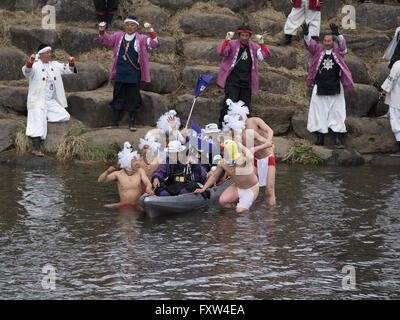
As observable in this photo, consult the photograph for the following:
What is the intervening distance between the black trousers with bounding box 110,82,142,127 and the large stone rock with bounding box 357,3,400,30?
6.14 m

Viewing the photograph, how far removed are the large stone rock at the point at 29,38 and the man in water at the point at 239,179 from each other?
644 centimetres

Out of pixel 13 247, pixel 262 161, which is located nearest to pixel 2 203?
pixel 13 247

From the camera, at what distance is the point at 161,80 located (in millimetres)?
15172

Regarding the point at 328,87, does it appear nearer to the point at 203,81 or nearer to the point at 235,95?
the point at 235,95

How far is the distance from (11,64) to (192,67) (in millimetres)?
3457

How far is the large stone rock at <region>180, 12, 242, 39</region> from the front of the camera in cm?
1662

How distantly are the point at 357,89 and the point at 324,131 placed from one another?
4.89 ft

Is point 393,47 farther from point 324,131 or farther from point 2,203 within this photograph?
point 2,203

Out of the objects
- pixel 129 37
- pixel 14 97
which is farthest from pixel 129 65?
pixel 14 97

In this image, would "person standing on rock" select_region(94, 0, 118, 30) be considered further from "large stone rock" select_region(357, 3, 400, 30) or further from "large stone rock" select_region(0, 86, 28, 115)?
"large stone rock" select_region(357, 3, 400, 30)

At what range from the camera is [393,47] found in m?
14.8

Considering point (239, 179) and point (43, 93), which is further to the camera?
point (43, 93)

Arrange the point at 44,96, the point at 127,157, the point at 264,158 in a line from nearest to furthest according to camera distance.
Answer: the point at 127,157 → the point at 264,158 → the point at 44,96

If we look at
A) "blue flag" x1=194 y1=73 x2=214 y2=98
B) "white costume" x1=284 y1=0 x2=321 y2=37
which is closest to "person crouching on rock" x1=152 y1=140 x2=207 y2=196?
"blue flag" x1=194 y1=73 x2=214 y2=98
